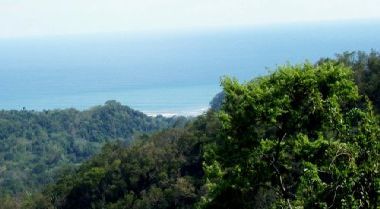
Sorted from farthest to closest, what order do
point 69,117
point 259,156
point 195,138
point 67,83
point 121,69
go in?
1. point 121,69
2. point 67,83
3. point 69,117
4. point 195,138
5. point 259,156

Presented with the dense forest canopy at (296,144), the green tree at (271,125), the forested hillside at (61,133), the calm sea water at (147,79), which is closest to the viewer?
the dense forest canopy at (296,144)

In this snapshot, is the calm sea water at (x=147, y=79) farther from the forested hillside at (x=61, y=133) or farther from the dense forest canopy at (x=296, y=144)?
the dense forest canopy at (x=296, y=144)

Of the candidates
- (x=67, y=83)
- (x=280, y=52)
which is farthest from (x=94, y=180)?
(x=280, y=52)

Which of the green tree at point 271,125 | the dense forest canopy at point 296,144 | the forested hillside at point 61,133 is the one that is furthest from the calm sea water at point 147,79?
the green tree at point 271,125

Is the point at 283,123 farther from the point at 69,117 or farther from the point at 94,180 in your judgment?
the point at 69,117

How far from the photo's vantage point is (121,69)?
17338cm

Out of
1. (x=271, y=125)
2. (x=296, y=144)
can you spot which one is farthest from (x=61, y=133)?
(x=296, y=144)

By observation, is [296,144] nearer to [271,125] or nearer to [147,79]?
[271,125]

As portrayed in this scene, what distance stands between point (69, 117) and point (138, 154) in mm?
55078

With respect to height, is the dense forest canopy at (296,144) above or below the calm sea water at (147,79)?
above

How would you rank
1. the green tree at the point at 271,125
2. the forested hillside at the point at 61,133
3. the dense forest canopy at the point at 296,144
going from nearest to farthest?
the dense forest canopy at the point at 296,144, the green tree at the point at 271,125, the forested hillside at the point at 61,133

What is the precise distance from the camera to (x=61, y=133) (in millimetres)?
85125

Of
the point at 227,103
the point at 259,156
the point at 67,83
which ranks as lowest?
the point at 67,83

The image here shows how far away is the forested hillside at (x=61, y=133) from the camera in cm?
7719
